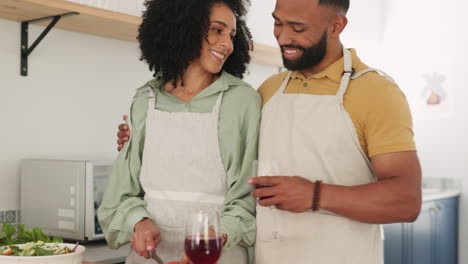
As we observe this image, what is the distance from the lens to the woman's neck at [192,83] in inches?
70.8

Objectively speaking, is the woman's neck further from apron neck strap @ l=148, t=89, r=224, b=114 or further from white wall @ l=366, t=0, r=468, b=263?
white wall @ l=366, t=0, r=468, b=263

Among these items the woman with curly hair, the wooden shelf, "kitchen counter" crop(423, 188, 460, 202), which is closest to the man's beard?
the woman with curly hair

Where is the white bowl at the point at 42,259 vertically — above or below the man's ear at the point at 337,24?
below

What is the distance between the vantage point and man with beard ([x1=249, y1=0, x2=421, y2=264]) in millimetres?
1446

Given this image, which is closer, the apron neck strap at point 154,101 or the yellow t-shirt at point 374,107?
the yellow t-shirt at point 374,107

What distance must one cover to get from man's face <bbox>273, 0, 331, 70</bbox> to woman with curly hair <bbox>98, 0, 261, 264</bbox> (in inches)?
6.7

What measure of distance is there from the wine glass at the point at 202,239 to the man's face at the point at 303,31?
1.87 feet

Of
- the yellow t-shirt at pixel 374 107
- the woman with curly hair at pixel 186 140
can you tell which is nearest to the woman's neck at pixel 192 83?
the woman with curly hair at pixel 186 140

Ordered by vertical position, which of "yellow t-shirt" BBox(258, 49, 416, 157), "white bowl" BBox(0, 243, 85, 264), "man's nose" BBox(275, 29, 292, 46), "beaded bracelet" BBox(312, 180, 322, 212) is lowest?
"white bowl" BBox(0, 243, 85, 264)

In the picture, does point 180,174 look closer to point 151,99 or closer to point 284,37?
point 151,99

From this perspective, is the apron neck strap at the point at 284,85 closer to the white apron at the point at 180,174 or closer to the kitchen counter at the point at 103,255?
the white apron at the point at 180,174

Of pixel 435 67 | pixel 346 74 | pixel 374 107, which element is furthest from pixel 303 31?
pixel 435 67

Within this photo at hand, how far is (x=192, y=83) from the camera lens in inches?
71.2

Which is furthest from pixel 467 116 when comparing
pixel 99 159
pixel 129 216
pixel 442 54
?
pixel 129 216
